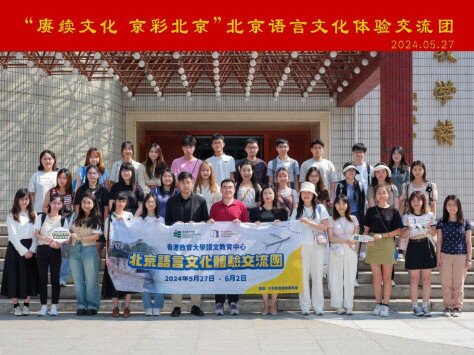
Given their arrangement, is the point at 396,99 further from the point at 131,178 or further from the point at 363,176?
the point at 131,178

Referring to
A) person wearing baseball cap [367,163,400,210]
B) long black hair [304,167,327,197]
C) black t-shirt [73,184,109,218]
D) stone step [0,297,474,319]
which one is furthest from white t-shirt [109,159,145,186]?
person wearing baseball cap [367,163,400,210]

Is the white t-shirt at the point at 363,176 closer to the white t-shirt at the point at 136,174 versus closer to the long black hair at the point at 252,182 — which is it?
the long black hair at the point at 252,182

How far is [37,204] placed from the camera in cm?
1014

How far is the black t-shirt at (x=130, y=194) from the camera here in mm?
9445

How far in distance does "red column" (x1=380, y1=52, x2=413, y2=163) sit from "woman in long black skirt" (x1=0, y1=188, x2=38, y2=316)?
684cm

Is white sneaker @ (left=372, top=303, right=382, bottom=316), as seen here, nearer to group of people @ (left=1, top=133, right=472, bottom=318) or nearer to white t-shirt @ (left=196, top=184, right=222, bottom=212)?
group of people @ (left=1, top=133, right=472, bottom=318)

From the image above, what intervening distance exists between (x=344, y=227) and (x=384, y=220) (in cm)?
50

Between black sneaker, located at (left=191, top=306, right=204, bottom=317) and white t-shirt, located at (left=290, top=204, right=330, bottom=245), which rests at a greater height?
white t-shirt, located at (left=290, top=204, right=330, bottom=245)

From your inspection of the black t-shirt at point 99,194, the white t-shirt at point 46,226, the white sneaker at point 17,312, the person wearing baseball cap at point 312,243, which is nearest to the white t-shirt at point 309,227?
the person wearing baseball cap at point 312,243

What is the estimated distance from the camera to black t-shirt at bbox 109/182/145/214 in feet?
31.0

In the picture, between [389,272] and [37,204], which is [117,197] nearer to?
[37,204]

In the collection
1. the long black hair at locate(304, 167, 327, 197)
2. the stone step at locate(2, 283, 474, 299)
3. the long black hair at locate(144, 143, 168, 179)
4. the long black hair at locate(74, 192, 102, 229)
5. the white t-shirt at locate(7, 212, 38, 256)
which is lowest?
the stone step at locate(2, 283, 474, 299)

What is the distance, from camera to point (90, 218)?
9.16 m

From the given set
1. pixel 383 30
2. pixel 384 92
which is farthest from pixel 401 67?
pixel 383 30
